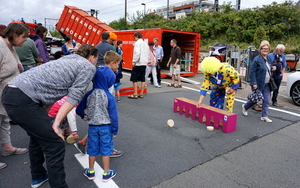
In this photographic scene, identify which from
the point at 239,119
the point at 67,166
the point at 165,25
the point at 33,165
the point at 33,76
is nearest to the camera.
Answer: the point at 33,76

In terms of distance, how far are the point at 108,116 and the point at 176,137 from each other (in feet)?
6.33

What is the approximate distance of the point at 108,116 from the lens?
2717 millimetres

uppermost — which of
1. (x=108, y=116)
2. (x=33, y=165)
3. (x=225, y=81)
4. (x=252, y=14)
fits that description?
(x=252, y=14)

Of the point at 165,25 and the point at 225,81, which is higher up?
the point at 165,25

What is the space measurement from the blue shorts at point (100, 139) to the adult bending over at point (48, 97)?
0.48 m

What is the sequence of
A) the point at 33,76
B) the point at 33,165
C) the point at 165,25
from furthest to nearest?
the point at 165,25
the point at 33,165
the point at 33,76

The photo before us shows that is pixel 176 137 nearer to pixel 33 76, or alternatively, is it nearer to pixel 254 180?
pixel 254 180

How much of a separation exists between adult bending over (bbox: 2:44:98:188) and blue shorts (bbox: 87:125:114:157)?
0.48m

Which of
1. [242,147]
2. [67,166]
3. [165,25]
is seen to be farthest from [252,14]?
[67,166]

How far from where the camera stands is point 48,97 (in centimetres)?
222

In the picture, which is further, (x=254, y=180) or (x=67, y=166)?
(x=67, y=166)

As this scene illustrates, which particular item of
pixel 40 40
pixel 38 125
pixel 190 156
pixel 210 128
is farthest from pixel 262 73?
pixel 40 40

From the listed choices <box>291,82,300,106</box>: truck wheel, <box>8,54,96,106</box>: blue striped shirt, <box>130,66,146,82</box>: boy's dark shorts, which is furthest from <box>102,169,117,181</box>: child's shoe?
<box>291,82,300,106</box>: truck wheel

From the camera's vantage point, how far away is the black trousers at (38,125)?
6.93 ft
